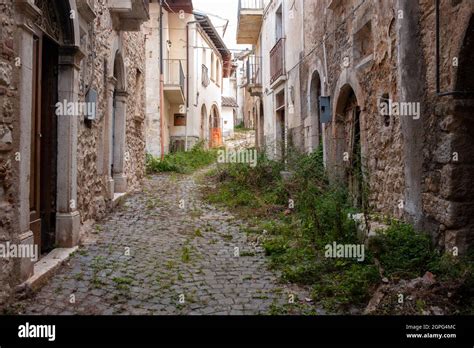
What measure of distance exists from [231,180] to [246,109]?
29.2 meters

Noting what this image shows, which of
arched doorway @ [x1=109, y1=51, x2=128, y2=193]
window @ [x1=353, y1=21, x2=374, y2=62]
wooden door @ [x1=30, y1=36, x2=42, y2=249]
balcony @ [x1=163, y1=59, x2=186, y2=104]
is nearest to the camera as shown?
wooden door @ [x1=30, y1=36, x2=42, y2=249]

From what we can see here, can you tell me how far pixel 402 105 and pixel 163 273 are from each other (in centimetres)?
321

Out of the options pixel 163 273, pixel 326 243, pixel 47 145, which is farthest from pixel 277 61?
pixel 163 273

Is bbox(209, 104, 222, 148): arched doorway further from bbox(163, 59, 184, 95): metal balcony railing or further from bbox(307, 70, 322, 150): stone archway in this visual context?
bbox(307, 70, 322, 150): stone archway

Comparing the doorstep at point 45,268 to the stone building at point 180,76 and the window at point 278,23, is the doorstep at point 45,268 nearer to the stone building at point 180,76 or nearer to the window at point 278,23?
the window at point 278,23

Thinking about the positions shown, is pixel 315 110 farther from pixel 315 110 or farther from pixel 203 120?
pixel 203 120

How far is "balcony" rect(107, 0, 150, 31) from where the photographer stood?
7164 mm

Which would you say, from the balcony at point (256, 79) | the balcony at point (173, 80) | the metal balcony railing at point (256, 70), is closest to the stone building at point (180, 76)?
the balcony at point (173, 80)

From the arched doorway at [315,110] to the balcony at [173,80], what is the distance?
7.58m

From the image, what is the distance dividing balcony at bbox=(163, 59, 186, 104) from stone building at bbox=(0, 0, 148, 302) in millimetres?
6951

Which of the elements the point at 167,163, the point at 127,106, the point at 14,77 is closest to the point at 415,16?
the point at 14,77

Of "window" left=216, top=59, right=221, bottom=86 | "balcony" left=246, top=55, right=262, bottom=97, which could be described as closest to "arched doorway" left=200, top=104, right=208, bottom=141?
"window" left=216, top=59, right=221, bottom=86

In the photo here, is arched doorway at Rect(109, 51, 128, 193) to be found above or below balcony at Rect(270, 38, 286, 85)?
below

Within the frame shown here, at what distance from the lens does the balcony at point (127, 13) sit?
282 inches
